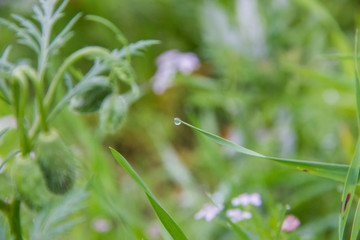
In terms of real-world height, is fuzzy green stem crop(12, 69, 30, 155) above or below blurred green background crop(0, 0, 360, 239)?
above

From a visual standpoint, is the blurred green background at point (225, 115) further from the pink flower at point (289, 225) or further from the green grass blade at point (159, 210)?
the green grass blade at point (159, 210)

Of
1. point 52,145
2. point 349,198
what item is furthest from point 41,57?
point 349,198

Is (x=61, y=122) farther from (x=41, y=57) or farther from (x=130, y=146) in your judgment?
(x=41, y=57)

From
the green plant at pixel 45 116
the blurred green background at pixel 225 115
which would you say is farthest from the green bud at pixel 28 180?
the blurred green background at pixel 225 115

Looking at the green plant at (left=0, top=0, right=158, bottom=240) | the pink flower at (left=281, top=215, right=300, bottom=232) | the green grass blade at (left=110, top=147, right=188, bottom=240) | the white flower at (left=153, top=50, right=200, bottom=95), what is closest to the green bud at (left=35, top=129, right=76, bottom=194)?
the green plant at (left=0, top=0, right=158, bottom=240)

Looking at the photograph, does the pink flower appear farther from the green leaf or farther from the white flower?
the white flower
